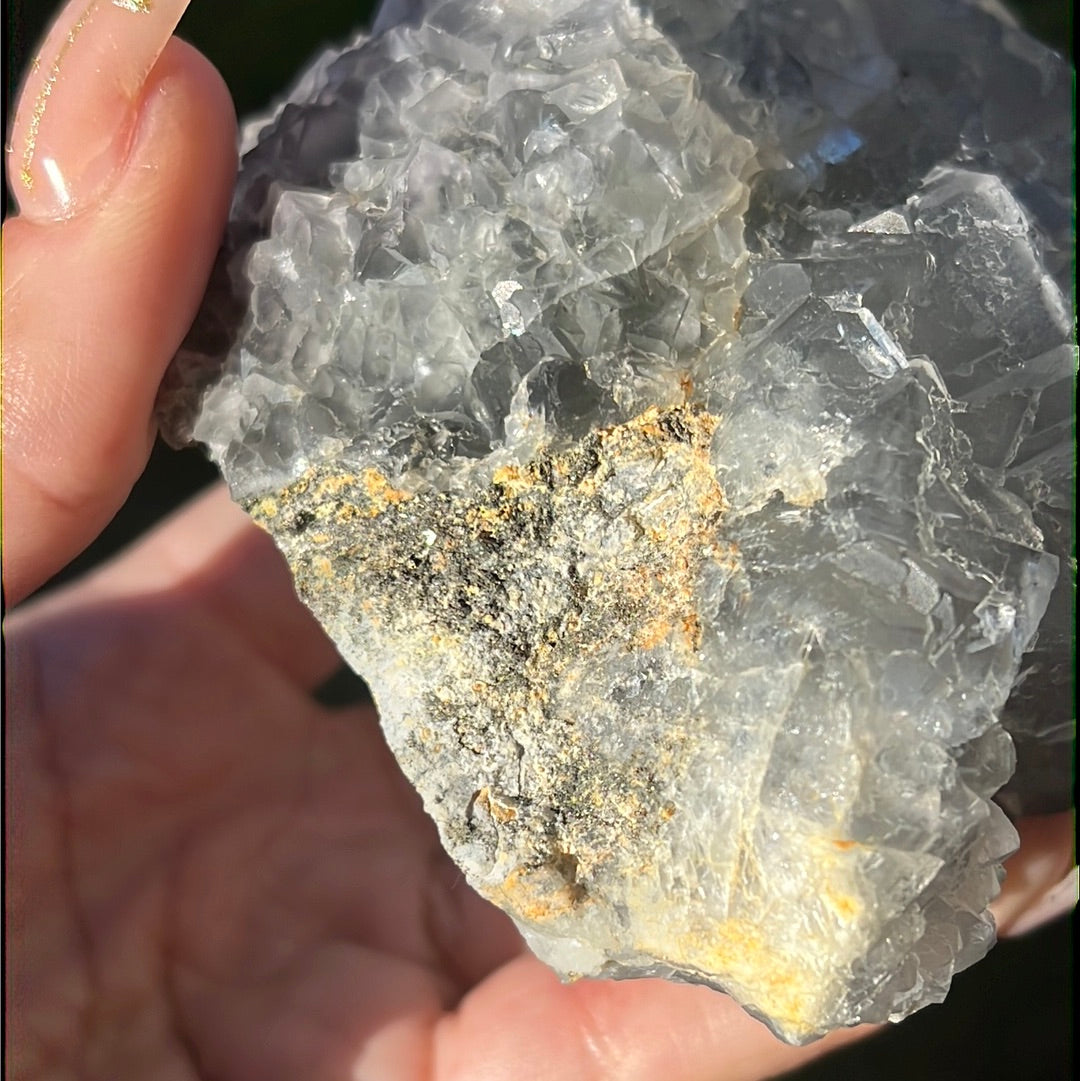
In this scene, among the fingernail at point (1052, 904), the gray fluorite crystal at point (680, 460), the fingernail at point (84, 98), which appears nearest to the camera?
the gray fluorite crystal at point (680, 460)

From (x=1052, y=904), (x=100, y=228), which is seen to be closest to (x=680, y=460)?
(x=100, y=228)

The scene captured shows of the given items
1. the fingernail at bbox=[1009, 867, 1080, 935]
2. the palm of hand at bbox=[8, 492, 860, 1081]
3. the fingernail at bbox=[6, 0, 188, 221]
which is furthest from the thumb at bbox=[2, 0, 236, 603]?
the fingernail at bbox=[1009, 867, 1080, 935]

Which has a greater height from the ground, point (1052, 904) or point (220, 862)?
point (220, 862)

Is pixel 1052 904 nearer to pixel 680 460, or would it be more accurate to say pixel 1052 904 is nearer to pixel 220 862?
pixel 680 460

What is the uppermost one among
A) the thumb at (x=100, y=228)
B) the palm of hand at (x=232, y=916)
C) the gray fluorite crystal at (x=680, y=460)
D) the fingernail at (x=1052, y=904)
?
the thumb at (x=100, y=228)

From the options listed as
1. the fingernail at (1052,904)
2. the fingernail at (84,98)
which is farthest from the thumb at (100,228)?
the fingernail at (1052,904)

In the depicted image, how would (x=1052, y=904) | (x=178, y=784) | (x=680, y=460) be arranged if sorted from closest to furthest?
(x=680, y=460) < (x=1052, y=904) < (x=178, y=784)

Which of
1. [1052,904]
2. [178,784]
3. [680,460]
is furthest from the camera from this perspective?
[178,784]

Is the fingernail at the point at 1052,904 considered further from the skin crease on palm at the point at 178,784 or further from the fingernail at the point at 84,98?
the fingernail at the point at 84,98

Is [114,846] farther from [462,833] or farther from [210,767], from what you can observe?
[462,833]
